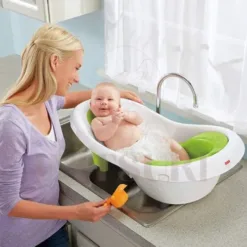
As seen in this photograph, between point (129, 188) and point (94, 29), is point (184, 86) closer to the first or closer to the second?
point (129, 188)

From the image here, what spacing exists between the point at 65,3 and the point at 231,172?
32.9 inches

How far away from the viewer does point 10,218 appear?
53.5 inches

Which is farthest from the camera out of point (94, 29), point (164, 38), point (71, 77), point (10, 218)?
point (94, 29)

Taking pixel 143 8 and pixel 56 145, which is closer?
pixel 56 145

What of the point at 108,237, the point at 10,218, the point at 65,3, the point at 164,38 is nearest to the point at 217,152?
the point at 108,237

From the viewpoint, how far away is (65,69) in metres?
1.22

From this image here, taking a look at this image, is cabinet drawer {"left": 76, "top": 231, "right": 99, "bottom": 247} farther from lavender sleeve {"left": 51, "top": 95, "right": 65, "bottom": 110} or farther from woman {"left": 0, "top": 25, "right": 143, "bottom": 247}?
lavender sleeve {"left": 51, "top": 95, "right": 65, "bottom": 110}

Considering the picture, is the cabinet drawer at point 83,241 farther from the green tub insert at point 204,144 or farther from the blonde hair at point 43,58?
the blonde hair at point 43,58

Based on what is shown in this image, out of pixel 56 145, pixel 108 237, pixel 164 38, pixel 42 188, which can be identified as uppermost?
pixel 164 38

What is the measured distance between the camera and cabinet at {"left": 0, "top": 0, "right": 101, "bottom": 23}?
66.4 inches

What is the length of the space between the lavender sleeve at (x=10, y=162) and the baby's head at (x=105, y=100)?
1.07ft

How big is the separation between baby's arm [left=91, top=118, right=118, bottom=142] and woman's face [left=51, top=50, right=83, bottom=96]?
0.21 m

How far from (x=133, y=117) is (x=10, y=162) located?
0.44 m

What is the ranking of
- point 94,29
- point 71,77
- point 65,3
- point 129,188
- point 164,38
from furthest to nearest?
point 94,29 < point 65,3 < point 164,38 < point 129,188 < point 71,77
